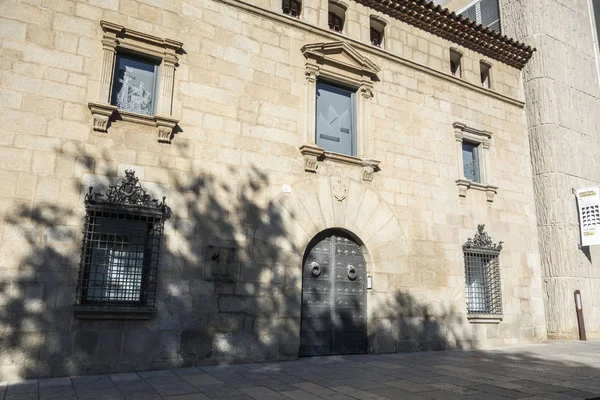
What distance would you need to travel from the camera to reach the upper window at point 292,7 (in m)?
10.0

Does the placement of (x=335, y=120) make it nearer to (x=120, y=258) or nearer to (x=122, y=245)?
(x=122, y=245)

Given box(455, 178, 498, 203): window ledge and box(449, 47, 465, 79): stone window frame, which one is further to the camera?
box(449, 47, 465, 79): stone window frame

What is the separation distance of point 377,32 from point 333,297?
21.9ft

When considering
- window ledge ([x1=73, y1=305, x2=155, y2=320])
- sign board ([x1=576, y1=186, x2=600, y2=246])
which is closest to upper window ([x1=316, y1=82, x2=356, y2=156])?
window ledge ([x1=73, y1=305, x2=155, y2=320])

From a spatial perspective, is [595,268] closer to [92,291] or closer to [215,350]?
[215,350]

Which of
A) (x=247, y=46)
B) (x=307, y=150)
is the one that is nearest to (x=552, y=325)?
(x=307, y=150)

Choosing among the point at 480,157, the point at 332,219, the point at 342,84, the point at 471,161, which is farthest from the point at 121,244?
the point at 480,157

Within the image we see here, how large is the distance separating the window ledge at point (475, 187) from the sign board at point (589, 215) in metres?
2.82

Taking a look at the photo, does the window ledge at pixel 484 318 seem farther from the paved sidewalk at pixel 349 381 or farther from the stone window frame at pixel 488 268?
the paved sidewalk at pixel 349 381

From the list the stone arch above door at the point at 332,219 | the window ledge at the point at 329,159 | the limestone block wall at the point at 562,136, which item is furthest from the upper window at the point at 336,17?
the limestone block wall at the point at 562,136

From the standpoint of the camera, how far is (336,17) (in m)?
10.8

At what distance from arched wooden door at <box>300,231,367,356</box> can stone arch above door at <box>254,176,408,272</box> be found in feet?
1.07

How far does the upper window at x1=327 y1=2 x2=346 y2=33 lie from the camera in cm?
1060

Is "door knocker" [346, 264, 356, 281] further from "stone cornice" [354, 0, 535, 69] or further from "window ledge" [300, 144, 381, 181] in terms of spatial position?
"stone cornice" [354, 0, 535, 69]
